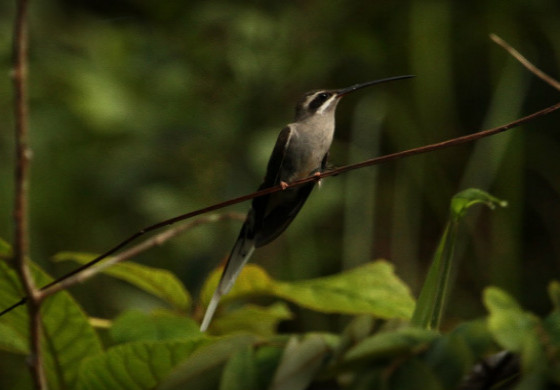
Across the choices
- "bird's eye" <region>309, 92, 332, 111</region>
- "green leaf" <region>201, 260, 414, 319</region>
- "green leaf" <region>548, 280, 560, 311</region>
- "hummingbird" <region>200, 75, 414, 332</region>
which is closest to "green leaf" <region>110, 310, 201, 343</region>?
"hummingbird" <region>200, 75, 414, 332</region>

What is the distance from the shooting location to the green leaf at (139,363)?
550mm

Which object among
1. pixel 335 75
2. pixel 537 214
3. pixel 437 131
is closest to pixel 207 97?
pixel 335 75

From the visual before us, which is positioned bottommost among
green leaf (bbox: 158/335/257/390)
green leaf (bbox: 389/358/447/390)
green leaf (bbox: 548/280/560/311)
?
green leaf (bbox: 158/335/257/390)

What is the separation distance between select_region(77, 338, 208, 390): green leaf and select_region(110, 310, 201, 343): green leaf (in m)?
0.14

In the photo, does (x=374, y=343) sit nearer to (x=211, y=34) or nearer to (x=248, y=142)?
(x=248, y=142)

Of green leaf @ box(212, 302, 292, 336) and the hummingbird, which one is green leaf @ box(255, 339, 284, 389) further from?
green leaf @ box(212, 302, 292, 336)

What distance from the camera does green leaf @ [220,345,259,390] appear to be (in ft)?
1.55

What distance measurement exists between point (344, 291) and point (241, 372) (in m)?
0.37

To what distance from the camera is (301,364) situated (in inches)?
18.7

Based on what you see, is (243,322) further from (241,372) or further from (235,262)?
(241,372)

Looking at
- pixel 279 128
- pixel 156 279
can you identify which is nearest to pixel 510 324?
pixel 156 279

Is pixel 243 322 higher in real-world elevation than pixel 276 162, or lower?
lower

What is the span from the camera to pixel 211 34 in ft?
7.86

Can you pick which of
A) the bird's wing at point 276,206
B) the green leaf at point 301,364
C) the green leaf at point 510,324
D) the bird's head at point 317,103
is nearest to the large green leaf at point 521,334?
the green leaf at point 510,324
